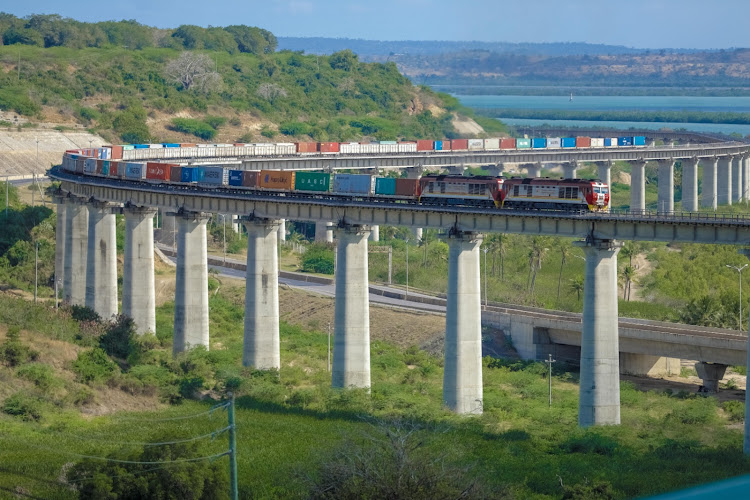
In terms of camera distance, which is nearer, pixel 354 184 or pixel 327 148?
pixel 354 184

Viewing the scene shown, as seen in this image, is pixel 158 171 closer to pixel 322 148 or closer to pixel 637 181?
pixel 322 148

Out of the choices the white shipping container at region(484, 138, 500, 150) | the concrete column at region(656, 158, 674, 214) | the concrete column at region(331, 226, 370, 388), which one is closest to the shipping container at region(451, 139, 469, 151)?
Answer: the white shipping container at region(484, 138, 500, 150)

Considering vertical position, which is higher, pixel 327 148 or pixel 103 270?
pixel 327 148

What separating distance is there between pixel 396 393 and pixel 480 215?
480 inches

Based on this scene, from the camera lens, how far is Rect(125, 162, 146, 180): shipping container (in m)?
97.9

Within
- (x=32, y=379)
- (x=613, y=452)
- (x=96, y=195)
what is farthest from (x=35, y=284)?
(x=613, y=452)

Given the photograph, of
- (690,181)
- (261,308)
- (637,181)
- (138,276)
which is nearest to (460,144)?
(637,181)

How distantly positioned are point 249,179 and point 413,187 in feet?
52.8

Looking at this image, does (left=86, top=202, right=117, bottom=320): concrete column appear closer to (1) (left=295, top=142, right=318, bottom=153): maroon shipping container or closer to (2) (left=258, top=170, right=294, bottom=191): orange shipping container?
(2) (left=258, top=170, right=294, bottom=191): orange shipping container

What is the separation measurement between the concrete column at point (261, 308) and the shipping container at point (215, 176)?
33.7 feet

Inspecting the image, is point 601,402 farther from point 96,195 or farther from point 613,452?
point 96,195

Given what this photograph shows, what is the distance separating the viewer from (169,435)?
54.8m

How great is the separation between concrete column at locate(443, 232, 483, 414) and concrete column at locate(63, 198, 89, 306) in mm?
42708

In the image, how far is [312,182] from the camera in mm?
81812
